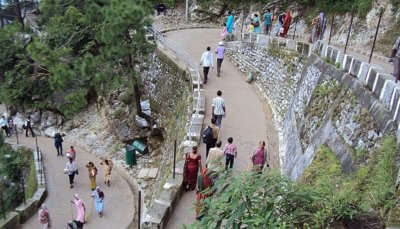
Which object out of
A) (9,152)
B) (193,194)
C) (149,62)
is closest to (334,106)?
(193,194)

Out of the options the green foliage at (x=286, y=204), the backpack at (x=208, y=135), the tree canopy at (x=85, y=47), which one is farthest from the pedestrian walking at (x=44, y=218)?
the green foliage at (x=286, y=204)

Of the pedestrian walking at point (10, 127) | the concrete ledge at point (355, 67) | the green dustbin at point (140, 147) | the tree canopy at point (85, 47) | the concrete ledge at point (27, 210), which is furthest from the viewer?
the pedestrian walking at point (10, 127)

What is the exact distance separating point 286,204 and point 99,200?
895 cm

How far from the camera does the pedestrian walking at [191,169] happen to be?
834 cm

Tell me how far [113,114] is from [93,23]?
5.12 m

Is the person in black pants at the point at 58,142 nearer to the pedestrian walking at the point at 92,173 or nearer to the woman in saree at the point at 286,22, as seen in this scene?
Answer: the pedestrian walking at the point at 92,173

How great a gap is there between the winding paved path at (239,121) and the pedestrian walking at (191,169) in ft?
0.70

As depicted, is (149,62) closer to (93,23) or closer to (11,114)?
(93,23)

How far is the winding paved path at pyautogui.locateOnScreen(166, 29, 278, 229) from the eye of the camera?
8531 millimetres

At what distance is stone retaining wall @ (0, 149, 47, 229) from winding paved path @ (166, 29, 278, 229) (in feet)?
21.6

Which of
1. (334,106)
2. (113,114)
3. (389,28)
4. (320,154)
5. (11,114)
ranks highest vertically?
(389,28)

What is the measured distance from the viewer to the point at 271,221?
413 cm

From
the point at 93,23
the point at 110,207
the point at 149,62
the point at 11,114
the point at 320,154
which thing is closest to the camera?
the point at 320,154

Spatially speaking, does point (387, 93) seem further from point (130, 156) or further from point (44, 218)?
point (130, 156)
